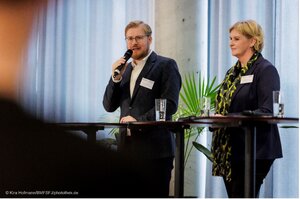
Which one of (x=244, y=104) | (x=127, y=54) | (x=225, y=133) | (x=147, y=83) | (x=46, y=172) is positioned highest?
(x=127, y=54)

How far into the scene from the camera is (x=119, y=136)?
2.41m

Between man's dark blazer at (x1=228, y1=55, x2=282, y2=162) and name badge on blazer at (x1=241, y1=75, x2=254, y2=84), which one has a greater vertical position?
name badge on blazer at (x1=241, y1=75, x2=254, y2=84)

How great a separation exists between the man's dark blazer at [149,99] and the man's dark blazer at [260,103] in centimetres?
36

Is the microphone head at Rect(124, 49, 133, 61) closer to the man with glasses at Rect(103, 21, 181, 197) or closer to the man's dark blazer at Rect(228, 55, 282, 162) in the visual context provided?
the man with glasses at Rect(103, 21, 181, 197)

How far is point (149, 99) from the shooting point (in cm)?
243

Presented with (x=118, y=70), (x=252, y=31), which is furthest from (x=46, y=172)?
(x=252, y=31)

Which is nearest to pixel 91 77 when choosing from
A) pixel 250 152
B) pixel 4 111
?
pixel 250 152

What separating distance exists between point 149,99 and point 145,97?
0.08 ft

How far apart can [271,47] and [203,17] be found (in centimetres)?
63

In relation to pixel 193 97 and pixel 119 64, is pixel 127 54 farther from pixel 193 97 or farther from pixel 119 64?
pixel 193 97

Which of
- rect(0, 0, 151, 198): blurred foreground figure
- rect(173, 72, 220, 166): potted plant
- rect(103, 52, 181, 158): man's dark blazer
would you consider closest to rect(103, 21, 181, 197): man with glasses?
rect(103, 52, 181, 158): man's dark blazer

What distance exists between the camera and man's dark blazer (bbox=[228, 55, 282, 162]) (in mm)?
2041

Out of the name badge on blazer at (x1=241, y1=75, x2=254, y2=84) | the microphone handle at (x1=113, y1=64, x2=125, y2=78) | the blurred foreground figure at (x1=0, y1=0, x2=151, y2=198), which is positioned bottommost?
the blurred foreground figure at (x1=0, y1=0, x2=151, y2=198)

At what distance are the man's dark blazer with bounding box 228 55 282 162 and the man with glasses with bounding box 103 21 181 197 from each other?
1.22 feet
